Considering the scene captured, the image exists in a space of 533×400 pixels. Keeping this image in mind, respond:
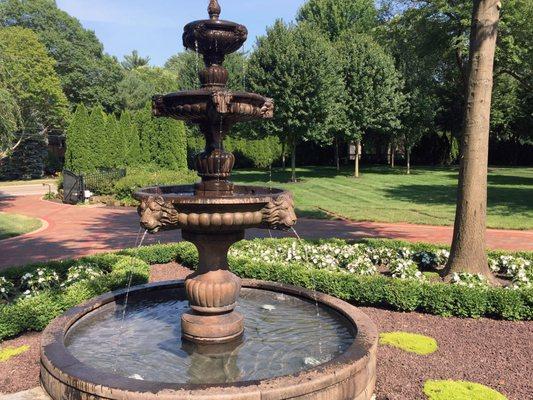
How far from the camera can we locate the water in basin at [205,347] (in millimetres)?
5160

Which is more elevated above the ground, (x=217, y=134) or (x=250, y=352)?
(x=217, y=134)

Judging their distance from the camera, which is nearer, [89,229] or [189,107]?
[189,107]

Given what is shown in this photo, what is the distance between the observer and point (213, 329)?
575 cm

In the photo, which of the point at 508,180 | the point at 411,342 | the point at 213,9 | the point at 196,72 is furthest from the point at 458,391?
the point at 196,72

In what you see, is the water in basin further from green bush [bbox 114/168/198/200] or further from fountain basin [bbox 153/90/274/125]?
green bush [bbox 114/168/198/200]

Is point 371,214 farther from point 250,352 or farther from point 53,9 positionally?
point 53,9

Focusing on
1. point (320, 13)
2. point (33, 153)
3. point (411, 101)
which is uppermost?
point (320, 13)

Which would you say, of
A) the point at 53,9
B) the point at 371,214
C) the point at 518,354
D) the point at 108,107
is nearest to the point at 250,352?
the point at 518,354

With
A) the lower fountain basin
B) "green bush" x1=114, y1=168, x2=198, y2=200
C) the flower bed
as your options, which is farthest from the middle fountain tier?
"green bush" x1=114, y1=168, x2=198, y2=200

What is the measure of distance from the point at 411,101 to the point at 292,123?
1275 centimetres

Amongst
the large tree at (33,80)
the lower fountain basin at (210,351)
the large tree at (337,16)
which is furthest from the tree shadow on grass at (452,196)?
the large tree at (33,80)

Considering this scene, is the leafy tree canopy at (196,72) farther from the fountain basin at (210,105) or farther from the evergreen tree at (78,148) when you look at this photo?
the fountain basin at (210,105)

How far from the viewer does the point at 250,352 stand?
564 cm

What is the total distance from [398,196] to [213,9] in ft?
70.3
